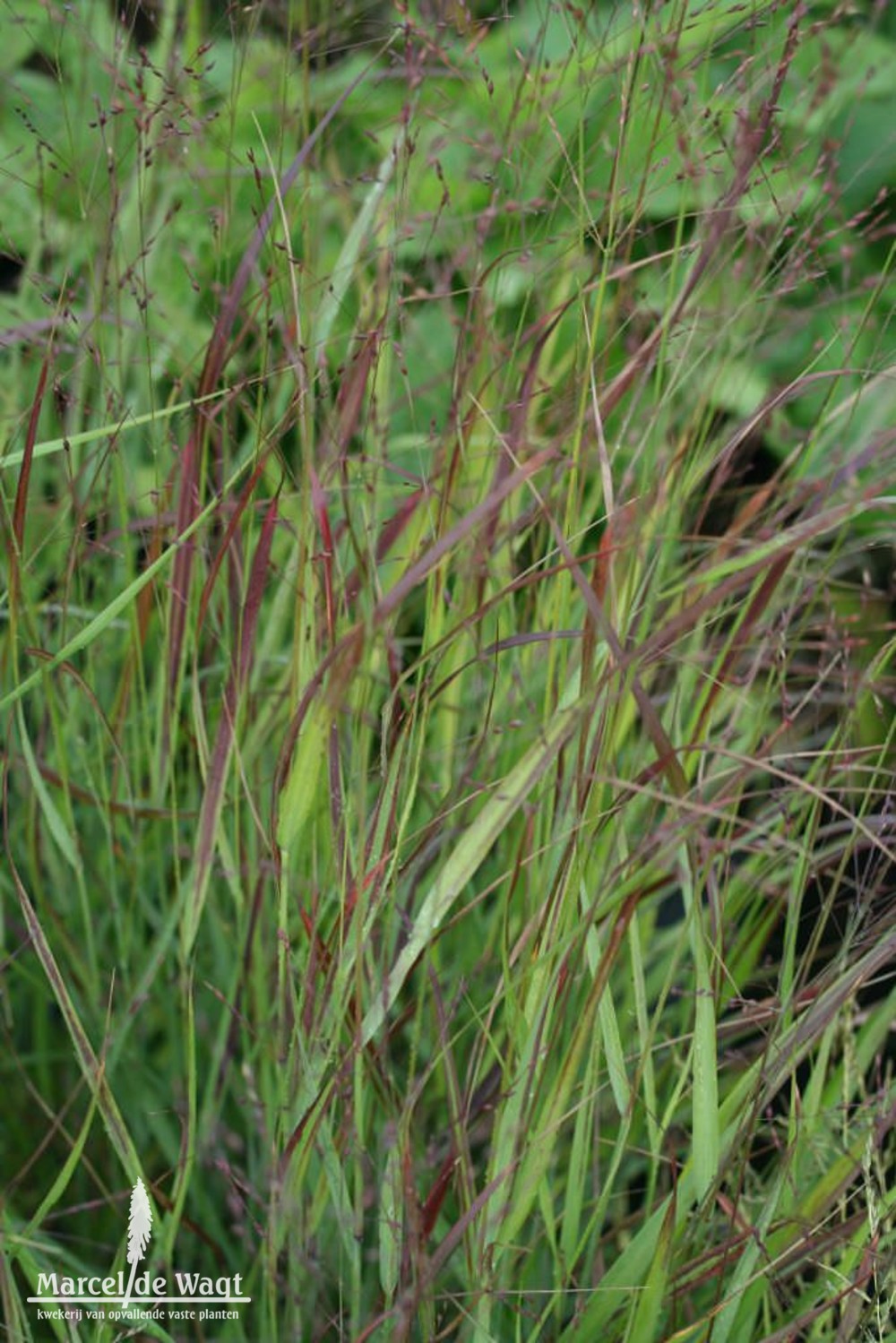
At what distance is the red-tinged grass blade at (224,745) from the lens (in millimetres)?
803

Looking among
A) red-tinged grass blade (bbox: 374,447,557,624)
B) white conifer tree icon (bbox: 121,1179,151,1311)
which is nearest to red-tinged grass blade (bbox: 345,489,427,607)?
red-tinged grass blade (bbox: 374,447,557,624)

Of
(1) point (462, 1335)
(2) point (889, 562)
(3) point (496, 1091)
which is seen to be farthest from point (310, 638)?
(2) point (889, 562)

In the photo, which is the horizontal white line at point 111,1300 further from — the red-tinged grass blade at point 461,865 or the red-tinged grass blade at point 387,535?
the red-tinged grass blade at point 387,535

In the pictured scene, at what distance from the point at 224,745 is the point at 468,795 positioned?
15cm

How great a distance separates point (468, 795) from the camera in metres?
0.87

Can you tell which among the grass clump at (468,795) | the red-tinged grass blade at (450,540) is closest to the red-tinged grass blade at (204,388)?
the grass clump at (468,795)

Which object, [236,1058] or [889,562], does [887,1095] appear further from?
[889,562]

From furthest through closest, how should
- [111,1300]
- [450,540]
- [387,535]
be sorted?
[387,535] → [111,1300] → [450,540]

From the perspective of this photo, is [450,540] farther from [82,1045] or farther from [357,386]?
[82,1045]

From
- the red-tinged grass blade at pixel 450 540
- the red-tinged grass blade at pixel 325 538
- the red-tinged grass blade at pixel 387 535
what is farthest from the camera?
the red-tinged grass blade at pixel 387 535

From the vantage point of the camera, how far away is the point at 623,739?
1.21 m

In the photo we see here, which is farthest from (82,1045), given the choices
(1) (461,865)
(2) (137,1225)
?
(1) (461,865)

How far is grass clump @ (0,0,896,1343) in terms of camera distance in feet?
2.48

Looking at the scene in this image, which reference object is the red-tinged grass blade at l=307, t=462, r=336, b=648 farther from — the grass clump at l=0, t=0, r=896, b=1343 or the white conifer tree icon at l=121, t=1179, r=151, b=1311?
the white conifer tree icon at l=121, t=1179, r=151, b=1311
